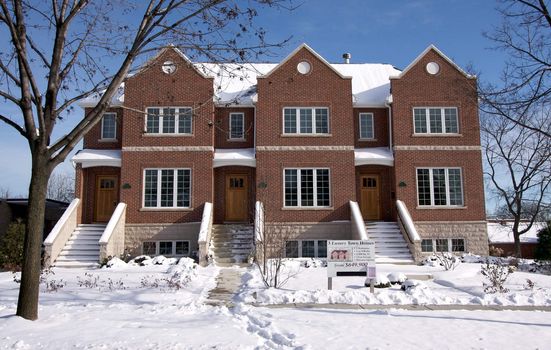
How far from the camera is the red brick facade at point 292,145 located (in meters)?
20.6

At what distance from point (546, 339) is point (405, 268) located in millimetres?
9001

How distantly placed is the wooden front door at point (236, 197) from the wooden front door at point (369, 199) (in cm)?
504

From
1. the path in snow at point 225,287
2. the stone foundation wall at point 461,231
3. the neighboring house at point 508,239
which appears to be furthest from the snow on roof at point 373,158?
the neighboring house at point 508,239

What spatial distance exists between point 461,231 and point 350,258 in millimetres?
10811

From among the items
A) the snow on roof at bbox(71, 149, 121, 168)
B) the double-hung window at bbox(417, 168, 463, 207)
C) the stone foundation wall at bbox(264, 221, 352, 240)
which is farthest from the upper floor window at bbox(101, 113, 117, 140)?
the double-hung window at bbox(417, 168, 463, 207)

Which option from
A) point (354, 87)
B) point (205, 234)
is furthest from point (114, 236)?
point (354, 87)

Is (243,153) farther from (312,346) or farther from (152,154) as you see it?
(312,346)

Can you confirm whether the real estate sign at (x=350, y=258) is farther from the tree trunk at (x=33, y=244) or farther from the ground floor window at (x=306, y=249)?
the ground floor window at (x=306, y=249)

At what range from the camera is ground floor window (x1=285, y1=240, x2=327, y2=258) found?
20312 mm

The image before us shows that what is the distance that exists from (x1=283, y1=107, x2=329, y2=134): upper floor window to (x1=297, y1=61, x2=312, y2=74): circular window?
5.32ft

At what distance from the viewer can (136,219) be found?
20.4m

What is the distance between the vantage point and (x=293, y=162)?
20.9m

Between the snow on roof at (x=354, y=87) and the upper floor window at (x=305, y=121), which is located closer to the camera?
the upper floor window at (x=305, y=121)

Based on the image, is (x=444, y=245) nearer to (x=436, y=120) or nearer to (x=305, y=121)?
(x=436, y=120)
